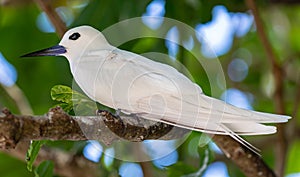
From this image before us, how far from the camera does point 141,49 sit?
6.34ft

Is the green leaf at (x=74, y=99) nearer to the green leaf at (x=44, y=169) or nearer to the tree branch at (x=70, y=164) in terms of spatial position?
the green leaf at (x=44, y=169)

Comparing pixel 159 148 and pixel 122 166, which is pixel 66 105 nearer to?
pixel 159 148

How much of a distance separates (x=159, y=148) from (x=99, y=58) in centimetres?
41

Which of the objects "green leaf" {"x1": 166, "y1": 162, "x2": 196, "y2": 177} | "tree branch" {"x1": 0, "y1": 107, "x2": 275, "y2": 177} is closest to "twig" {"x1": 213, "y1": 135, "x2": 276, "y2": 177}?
"green leaf" {"x1": 166, "y1": 162, "x2": 196, "y2": 177}

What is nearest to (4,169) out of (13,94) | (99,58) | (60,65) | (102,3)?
Result: (13,94)

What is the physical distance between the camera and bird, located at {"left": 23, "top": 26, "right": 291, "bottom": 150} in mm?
1010

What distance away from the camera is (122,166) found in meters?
1.81

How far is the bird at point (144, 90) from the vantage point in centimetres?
101

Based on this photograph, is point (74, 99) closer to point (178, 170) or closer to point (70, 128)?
point (70, 128)

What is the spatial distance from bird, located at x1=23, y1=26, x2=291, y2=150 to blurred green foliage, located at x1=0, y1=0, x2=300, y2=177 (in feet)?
1.59

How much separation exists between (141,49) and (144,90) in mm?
913

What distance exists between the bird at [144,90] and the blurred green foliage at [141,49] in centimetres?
48

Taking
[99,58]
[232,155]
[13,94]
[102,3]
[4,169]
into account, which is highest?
[99,58]

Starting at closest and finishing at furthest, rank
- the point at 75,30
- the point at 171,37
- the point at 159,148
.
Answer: the point at 75,30 < the point at 159,148 < the point at 171,37
